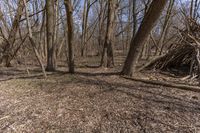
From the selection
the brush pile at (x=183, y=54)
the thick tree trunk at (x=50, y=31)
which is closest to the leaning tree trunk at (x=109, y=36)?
the brush pile at (x=183, y=54)

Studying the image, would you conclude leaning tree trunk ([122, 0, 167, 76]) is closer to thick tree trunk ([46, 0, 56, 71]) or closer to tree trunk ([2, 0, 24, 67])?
thick tree trunk ([46, 0, 56, 71])

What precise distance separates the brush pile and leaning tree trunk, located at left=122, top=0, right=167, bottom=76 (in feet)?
4.04

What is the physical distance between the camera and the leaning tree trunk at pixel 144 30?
170 inches

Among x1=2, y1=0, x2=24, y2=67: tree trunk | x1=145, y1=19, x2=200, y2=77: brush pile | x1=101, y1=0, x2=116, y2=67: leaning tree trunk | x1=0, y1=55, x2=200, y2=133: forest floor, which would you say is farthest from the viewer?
x1=2, y1=0, x2=24, y2=67: tree trunk

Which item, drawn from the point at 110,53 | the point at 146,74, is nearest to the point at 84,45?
the point at 110,53

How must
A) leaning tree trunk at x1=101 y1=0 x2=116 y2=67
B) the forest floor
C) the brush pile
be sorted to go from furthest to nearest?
leaning tree trunk at x1=101 y1=0 x2=116 y2=67
the brush pile
the forest floor

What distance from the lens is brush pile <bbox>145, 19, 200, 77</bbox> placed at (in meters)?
5.84

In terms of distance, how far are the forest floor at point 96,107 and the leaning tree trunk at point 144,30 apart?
0.49 meters

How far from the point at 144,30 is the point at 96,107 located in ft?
7.97

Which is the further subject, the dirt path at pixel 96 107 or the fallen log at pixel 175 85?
the fallen log at pixel 175 85

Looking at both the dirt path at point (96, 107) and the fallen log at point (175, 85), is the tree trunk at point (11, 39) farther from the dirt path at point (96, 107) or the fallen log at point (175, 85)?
the fallen log at point (175, 85)

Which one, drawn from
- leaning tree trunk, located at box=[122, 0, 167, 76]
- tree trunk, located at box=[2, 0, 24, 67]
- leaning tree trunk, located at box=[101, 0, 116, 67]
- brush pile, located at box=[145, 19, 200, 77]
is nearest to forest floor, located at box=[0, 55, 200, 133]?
leaning tree trunk, located at box=[122, 0, 167, 76]

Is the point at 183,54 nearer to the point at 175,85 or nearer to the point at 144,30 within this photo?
the point at 175,85

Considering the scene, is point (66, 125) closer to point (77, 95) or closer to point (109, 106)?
point (109, 106)
